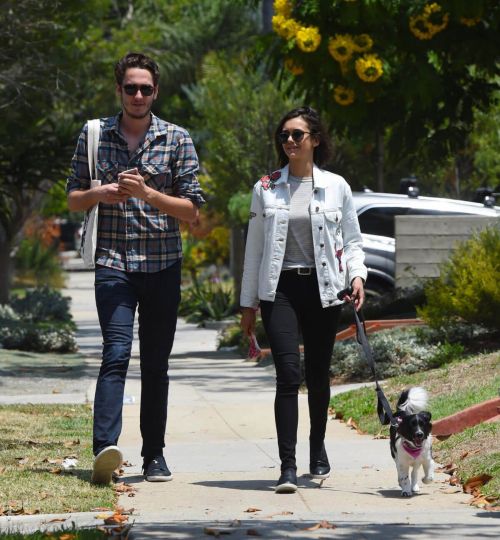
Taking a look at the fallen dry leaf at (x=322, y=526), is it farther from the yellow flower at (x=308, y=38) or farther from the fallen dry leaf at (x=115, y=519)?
the yellow flower at (x=308, y=38)

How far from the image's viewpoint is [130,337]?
7.20 m

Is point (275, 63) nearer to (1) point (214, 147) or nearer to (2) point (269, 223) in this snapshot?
(2) point (269, 223)

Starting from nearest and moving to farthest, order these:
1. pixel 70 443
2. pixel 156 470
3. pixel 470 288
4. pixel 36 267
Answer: pixel 156 470 < pixel 70 443 < pixel 470 288 < pixel 36 267

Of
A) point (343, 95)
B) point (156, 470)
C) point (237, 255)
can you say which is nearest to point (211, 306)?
point (237, 255)

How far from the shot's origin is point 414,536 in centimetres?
574

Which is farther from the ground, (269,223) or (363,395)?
(269,223)

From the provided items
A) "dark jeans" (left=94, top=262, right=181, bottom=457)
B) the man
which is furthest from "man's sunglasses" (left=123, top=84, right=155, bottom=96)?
"dark jeans" (left=94, top=262, right=181, bottom=457)

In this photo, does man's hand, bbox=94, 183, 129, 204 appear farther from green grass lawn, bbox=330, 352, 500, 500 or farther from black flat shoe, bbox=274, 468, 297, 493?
green grass lawn, bbox=330, 352, 500, 500

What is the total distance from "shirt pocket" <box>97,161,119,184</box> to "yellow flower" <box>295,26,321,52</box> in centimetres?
683

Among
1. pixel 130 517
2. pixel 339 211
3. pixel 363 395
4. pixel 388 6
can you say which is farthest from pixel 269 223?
pixel 388 6

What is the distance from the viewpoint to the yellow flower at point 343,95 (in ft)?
46.8

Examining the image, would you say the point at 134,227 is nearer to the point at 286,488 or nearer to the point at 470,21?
the point at 286,488

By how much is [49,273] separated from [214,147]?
18.4 metres

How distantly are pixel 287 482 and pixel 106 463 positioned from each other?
93 centimetres
